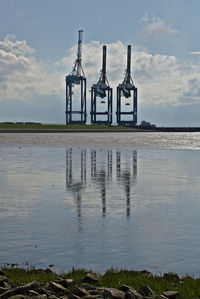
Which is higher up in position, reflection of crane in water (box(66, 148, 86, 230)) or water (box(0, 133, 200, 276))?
reflection of crane in water (box(66, 148, 86, 230))

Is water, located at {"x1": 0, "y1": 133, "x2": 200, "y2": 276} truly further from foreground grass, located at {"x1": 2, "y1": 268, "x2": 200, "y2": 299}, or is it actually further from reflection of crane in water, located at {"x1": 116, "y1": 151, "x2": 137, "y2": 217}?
foreground grass, located at {"x1": 2, "y1": 268, "x2": 200, "y2": 299}

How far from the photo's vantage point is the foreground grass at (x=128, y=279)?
771 centimetres

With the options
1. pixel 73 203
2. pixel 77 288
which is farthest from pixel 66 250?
pixel 73 203

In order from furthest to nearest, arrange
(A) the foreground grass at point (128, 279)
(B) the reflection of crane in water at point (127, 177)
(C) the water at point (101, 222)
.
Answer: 1. (B) the reflection of crane in water at point (127, 177)
2. (C) the water at point (101, 222)
3. (A) the foreground grass at point (128, 279)

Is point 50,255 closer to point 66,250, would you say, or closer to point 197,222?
point 66,250

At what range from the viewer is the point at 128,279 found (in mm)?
8102

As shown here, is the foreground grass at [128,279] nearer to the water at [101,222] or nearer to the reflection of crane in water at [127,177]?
the water at [101,222]

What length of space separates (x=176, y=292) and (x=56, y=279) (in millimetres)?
2037

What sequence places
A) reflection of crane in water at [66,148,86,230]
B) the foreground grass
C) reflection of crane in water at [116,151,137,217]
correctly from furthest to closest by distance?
reflection of crane in water at [116,151,137,217]
reflection of crane in water at [66,148,86,230]
the foreground grass

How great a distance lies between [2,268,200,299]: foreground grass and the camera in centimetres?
771

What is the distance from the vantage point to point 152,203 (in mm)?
16547

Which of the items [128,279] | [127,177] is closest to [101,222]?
[128,279]

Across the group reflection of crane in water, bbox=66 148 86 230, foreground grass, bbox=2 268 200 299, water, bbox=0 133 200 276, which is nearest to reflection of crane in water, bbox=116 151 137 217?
water, bbox=0 133 200 276

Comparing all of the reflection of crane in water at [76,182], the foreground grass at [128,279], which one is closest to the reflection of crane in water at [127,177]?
the reflection of crane in water at [76,182]
